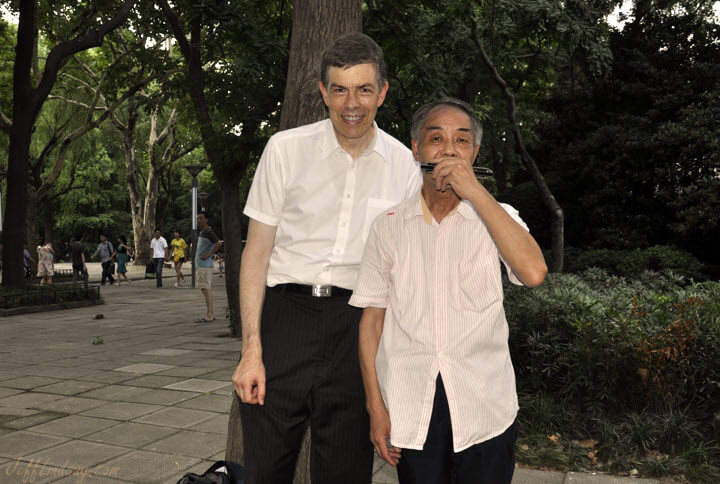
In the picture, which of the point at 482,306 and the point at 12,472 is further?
the point at 12,472

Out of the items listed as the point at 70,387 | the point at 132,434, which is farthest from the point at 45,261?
the point at 132,434

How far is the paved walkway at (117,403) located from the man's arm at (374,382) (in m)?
2.30

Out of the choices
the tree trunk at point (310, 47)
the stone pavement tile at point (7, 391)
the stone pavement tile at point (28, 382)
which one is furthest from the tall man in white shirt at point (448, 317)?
the stone pavement tile at point (28, 382)

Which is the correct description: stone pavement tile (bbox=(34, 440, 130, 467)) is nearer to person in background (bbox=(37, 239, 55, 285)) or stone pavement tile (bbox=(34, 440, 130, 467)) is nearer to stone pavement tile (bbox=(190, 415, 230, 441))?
stone pavement tile (bbox=(190, 415, 230, 441))

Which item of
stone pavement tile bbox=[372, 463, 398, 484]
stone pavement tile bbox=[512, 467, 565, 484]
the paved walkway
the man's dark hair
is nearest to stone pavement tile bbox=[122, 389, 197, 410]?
the paved walkway

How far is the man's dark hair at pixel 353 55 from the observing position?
2.27m

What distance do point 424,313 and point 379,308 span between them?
0.63 feet

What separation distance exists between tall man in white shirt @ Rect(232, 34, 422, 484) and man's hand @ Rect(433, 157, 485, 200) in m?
0.55

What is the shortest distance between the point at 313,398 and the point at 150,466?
8.81 feet

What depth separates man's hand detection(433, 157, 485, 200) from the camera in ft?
5.97

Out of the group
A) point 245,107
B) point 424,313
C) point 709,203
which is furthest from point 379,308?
point 709,203

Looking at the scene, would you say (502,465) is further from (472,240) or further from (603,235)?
(603,235)

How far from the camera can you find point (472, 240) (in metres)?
1.99

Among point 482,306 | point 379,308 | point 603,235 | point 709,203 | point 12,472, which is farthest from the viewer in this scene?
point 603,235
